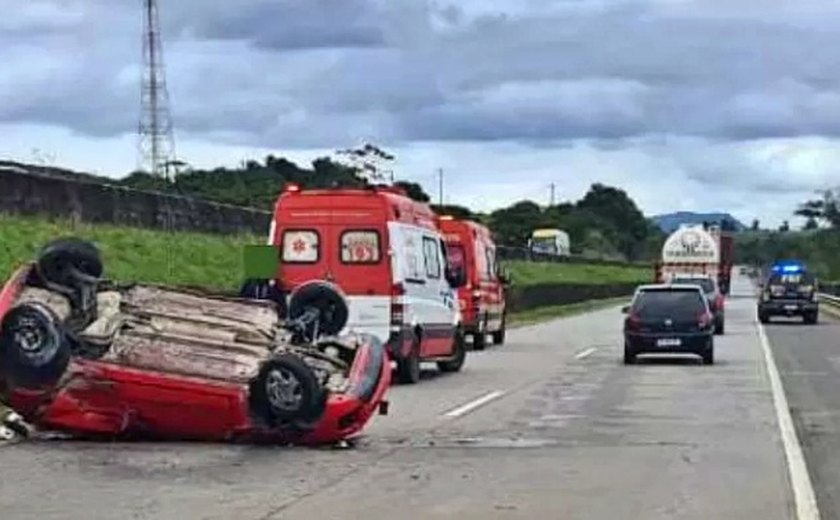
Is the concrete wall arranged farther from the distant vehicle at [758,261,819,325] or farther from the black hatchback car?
the distant vehicle at [758,261,819,325]

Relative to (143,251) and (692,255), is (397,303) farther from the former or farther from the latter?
(692,255)

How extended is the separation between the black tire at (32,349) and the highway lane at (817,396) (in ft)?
22.5

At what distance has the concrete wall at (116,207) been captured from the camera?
34.5m

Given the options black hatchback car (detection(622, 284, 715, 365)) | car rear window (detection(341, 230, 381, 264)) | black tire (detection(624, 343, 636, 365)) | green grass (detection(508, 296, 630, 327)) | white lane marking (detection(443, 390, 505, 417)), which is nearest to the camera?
white lane marking (detection(443, 390, 505, 417))

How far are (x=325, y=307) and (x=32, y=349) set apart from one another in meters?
3.77

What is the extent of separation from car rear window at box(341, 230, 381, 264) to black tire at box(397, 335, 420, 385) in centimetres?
174

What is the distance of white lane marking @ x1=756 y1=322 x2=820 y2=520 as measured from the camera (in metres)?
13.7

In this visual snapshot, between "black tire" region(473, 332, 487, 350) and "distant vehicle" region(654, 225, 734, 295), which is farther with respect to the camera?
"distant vehicle" region(654, 225, 734, 295)

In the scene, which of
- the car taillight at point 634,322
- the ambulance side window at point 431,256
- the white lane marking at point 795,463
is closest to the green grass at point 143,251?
the ambulance side window at point 431,256

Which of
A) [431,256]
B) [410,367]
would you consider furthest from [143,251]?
[410,367]

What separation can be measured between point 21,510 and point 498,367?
21558 millimetres

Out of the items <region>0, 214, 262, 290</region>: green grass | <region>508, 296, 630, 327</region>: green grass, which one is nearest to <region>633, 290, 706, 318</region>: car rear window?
<region>0, 214, 262, 290</region>: green grass

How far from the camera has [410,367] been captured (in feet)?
93.5

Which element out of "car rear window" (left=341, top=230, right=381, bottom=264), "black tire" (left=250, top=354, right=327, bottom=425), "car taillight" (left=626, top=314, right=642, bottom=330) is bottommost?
"black tire" (left=250, top=354, right=327, bottom=425)
